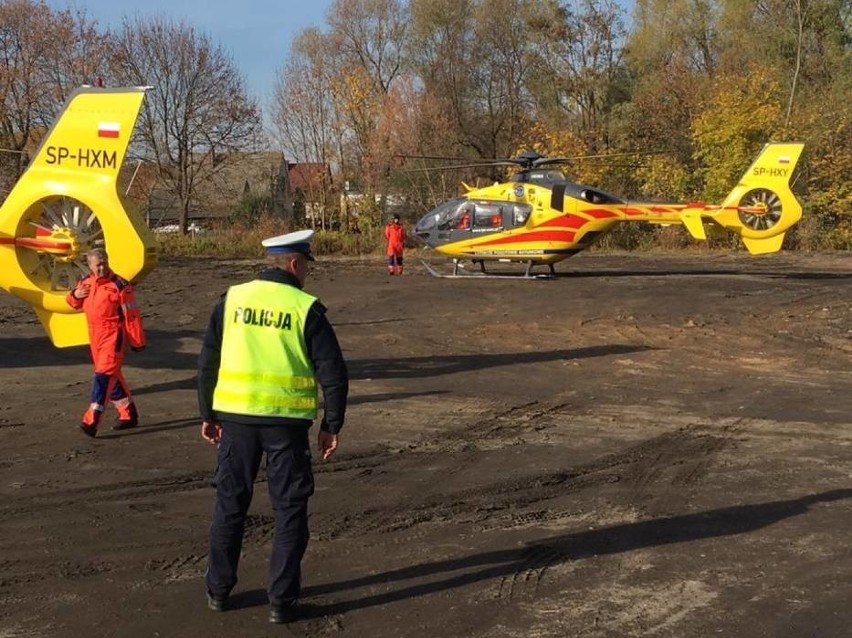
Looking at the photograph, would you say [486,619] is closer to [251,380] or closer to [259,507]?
[251,380]

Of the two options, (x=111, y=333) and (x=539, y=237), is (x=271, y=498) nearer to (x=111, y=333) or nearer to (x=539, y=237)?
(x=111, y=333)

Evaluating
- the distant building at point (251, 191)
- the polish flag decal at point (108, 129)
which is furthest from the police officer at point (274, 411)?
the distant building at point (251, 191)

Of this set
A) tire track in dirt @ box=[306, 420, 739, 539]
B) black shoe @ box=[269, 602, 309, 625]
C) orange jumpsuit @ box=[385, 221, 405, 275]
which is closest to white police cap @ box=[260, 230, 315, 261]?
black shoe @ box=[269, 602, 309, 625]

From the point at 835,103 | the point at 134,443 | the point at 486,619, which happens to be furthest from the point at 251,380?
the point at 835,103

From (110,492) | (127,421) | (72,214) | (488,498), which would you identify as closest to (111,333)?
(127,421)

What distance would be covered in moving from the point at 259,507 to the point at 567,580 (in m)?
2.37

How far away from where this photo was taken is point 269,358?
14.5 ft

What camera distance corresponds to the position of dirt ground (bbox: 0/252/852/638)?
450 centimetres

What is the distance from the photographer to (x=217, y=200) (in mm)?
46281

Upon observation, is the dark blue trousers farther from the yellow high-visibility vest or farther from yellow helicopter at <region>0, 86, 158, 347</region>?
yellow helicopter at <region>0, 86, 158, 347</region>

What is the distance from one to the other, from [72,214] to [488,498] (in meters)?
6.02

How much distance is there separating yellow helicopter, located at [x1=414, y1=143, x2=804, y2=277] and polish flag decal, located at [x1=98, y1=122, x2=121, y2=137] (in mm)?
14004

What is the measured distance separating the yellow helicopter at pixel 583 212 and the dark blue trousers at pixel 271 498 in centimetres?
1850

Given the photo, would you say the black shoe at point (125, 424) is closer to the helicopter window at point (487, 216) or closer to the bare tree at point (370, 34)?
the helicopter window at point (487, 216)
